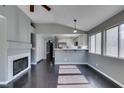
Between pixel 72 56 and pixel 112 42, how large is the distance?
4501 millimetres

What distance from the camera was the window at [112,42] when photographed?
4.81 metres

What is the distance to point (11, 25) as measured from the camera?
16.7 ft

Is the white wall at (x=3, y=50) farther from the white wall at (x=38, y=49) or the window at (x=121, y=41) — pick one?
the white wall at (x=38, y=49)

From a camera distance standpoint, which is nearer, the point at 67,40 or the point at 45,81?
the point at 45,81

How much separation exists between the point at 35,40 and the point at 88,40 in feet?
11.7

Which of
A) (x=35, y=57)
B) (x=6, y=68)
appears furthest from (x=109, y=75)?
(x=35, y=57)

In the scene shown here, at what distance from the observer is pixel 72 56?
9.43 meters

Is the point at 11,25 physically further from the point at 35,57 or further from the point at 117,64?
the point at 35,57

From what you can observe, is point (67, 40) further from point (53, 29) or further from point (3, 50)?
point (3, 50)

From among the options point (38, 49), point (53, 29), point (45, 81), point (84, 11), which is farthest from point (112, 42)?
point (38, 49)

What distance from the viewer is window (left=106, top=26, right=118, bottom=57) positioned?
481cm

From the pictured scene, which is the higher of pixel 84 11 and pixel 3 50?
pixel 84 11

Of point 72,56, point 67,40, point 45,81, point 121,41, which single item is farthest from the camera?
point 67,40

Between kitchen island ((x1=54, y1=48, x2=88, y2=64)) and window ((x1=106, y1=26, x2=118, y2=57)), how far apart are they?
383cm
